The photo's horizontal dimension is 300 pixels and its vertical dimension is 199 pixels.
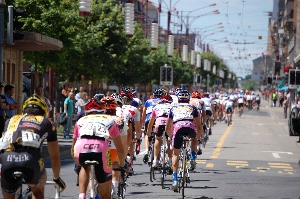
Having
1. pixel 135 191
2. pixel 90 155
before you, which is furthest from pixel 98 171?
pixel 135 191

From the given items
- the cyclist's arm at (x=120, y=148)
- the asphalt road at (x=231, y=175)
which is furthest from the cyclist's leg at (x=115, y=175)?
the asphalt road at (x=231, y=175)

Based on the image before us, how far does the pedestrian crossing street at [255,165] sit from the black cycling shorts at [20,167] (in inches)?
481

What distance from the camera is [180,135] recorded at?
15195 mm

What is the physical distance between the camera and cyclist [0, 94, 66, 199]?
8383mm

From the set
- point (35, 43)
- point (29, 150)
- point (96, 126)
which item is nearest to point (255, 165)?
point (35, 43)

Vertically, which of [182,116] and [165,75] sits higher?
[165,75]

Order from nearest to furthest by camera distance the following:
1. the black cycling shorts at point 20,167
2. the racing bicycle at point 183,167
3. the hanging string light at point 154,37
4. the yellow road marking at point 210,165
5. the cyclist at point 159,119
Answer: the black cycling shorts at point 20,167 → the racing bicycle at point 183,167 → the cyclist at point 159,119 → the yellow road marking at point 210,165 → the hanging string light at point 154,37

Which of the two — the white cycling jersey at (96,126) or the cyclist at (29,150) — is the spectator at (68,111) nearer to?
the white cycling jersey at (96,126)

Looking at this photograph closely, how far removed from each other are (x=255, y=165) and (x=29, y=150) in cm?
1402

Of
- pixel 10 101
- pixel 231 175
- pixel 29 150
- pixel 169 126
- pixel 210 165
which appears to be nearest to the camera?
pixel 29 150

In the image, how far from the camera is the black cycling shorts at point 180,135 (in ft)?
49.6

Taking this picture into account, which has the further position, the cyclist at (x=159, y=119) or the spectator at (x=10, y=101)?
the spectator at (x=10, y=101)

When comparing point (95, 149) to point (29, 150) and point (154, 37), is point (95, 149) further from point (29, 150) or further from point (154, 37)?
point (154, 37)

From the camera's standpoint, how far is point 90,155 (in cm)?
966
